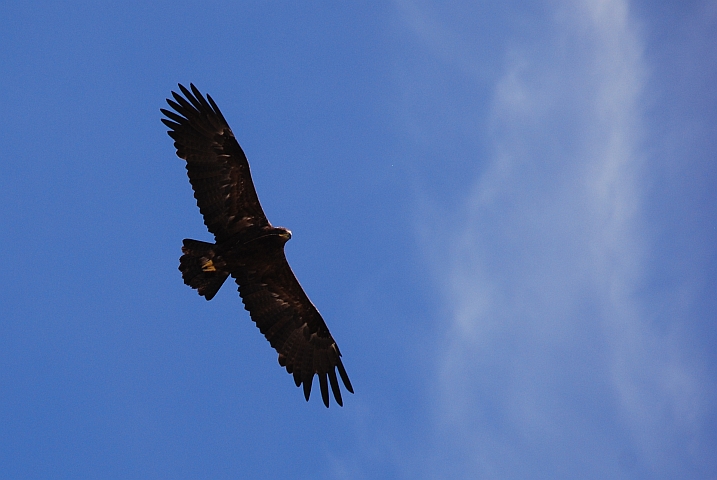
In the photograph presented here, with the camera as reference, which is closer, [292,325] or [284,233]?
[284,233]

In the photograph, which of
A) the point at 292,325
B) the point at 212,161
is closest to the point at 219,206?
the point at 212,161

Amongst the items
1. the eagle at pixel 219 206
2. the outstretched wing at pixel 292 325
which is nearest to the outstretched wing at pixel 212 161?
the eagle at pixel 219 206

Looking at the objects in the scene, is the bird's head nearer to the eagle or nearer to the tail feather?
the eagle

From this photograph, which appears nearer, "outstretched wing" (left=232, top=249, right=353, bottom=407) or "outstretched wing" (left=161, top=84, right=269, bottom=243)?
"outstretched wing" (left=161, top=84, right=269, bottom=243)

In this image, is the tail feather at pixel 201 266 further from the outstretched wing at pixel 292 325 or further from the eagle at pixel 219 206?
the outstretched wing at pixel 292 325

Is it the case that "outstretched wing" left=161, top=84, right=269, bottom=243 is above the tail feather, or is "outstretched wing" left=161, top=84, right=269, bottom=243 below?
above

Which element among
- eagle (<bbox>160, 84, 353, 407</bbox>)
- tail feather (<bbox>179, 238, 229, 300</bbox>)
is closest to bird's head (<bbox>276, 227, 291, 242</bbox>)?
eagle (<bbox>160, 84, 353, 407</bbox>)

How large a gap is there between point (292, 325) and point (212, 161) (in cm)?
392

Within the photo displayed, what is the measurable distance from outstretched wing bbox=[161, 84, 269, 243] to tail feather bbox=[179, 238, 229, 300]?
0.41m

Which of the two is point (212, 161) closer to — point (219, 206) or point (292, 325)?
point (219, 206)

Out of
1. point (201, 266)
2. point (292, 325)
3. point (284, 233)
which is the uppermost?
point (284, 233)

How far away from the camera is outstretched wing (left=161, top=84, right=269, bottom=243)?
691 inches

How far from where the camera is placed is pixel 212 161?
17.6 meters

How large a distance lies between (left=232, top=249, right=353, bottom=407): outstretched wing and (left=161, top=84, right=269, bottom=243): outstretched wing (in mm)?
1358
